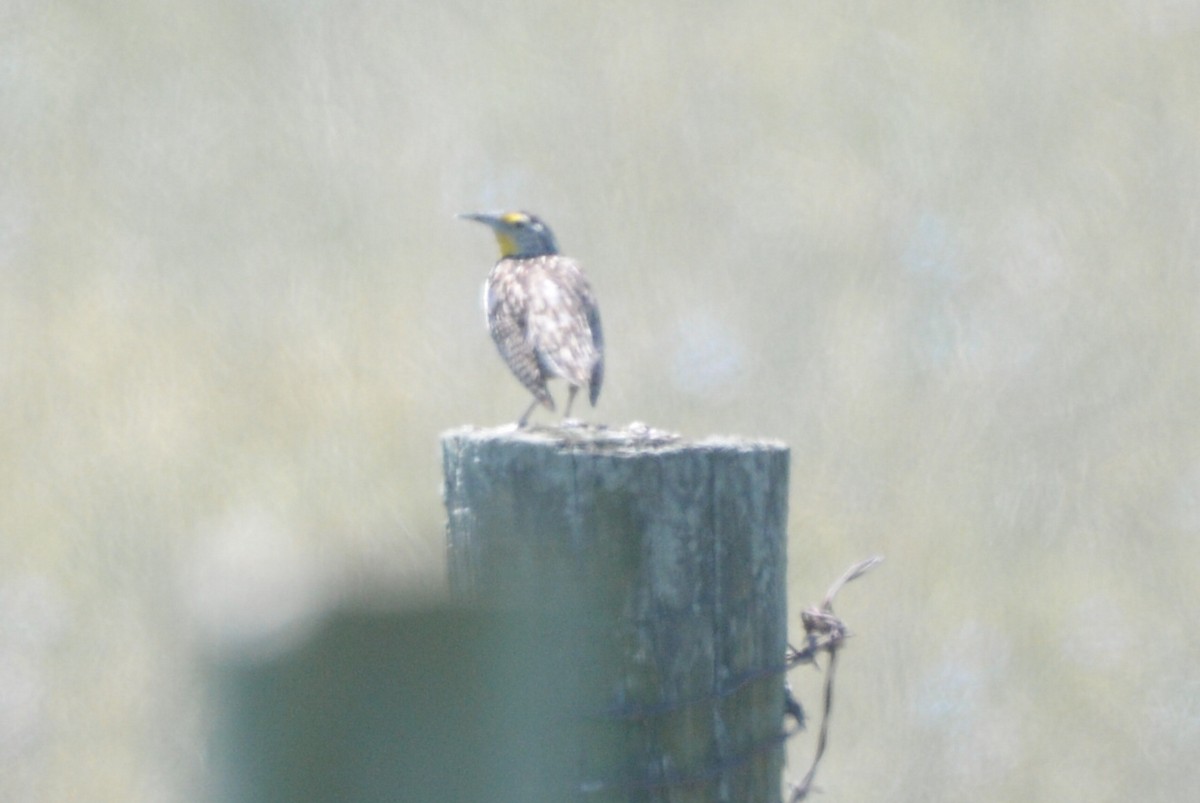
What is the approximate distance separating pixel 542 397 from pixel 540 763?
274cm

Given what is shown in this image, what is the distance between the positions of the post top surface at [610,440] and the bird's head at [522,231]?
4051 millimetres

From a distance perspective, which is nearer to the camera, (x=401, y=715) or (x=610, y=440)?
(x=401, y=715)

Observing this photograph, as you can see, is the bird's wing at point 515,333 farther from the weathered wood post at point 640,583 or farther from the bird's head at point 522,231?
the weathered wood post at point 640,583

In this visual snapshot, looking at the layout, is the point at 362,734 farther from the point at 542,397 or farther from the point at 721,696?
the point at 542,397

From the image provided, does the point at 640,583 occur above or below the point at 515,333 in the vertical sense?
below

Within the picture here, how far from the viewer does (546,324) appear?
5.35 metres

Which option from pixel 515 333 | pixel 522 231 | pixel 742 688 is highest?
pixel 522 231

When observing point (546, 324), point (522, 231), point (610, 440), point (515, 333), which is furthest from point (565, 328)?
point (610, 440)

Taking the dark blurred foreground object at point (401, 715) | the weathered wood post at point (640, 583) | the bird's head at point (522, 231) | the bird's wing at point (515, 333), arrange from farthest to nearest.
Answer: the bird's head at point (522, 231), the bird's wing at point (515, 333), the weathered wood post at point (640, 583), the dark blurred foreground object at point (401, 715)

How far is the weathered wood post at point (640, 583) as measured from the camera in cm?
256

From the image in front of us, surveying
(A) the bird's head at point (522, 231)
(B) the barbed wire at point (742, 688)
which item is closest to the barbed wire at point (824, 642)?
A: (B) the barbed wire at point (742, 688)

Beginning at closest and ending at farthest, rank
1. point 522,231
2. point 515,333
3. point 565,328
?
point 565,328
point 515,333
point 522,231

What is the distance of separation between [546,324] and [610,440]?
2.65 m

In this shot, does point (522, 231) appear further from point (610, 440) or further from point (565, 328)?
point (610, 440)
